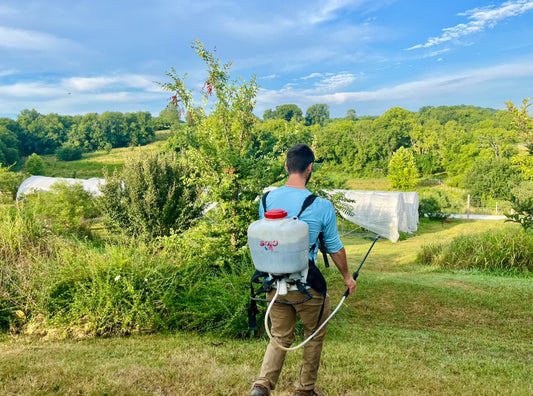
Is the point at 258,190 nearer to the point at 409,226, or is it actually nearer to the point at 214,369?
the point at 214,369

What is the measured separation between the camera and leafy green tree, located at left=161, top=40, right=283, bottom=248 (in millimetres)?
6891

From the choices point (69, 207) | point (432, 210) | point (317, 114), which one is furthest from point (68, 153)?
point (317, 114)

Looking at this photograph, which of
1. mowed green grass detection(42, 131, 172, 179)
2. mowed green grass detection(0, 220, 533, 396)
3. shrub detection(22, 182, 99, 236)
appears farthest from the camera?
mowed green grass detection(42, 131, 172, 179)

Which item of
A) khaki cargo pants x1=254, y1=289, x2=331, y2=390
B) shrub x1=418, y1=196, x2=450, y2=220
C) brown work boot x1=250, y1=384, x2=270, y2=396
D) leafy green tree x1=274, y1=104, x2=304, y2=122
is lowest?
shrub x1=418, y1=196, x2=450, y2=220

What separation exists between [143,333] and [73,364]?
137 cm

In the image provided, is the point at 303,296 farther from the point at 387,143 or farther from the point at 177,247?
the point at 387,143

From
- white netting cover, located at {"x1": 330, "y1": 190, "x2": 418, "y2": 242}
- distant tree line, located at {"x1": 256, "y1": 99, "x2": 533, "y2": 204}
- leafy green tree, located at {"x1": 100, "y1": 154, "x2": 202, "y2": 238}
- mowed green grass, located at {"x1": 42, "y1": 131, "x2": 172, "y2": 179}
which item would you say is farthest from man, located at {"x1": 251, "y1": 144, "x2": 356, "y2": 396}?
mowed green grass, located at {"x1": 42, "y1": 131, "x2": 172, "y2": 179}

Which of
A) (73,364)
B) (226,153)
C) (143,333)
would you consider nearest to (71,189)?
(226,153)

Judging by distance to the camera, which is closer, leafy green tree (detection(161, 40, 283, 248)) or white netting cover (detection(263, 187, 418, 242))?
leafy green tree (detection(161, 40, 283, 248))

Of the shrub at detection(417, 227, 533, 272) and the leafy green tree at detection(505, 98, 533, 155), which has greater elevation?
the leafy green tree at detection(505, 98, 533, 155)

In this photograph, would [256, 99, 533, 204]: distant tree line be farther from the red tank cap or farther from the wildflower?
the red tank cap

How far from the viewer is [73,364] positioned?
388 cm

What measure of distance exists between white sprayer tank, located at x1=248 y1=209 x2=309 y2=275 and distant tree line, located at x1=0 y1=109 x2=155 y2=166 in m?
72.8

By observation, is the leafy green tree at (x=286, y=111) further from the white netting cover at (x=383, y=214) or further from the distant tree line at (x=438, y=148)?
the white netting cover at (x=383, y=214)
